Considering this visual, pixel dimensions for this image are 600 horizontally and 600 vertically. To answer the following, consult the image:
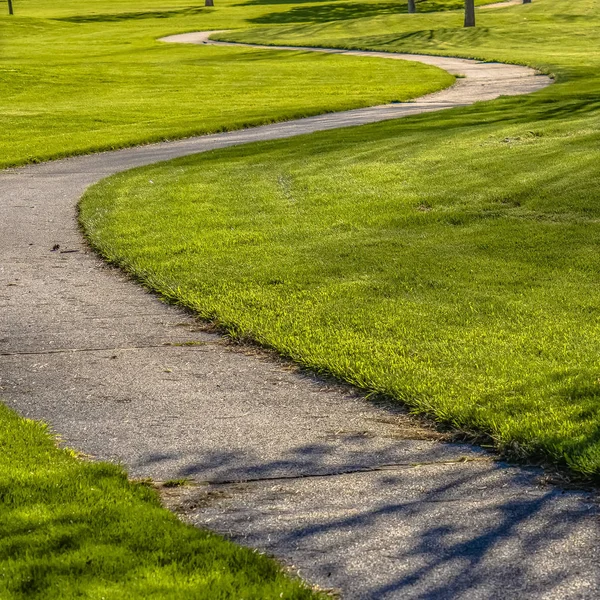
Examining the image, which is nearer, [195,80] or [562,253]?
Result: [562,253]

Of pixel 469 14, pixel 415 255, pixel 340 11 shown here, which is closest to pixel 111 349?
pixel 415 255

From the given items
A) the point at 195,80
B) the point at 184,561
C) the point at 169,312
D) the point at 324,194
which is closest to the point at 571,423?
the point at 184,561

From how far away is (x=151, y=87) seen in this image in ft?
105

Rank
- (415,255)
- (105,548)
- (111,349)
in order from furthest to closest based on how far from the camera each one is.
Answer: (415,255)
(111,349)
(105,548)

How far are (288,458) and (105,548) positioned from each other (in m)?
1.38

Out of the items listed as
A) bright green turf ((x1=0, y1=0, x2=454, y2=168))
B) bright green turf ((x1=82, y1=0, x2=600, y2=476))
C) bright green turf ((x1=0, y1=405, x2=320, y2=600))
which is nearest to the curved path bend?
bright green turf ((x1=0, y1=405, x2=320, y2=600))

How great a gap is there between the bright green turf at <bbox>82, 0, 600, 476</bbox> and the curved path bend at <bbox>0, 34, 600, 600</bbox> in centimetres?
40

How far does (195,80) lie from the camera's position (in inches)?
1336

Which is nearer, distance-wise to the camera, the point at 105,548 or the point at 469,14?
the point at 105,548

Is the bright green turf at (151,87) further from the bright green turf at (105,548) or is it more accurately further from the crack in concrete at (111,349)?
the bright green turf at (105,548)

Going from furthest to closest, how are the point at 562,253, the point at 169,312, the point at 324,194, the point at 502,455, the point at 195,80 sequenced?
the point at 195,80 → the point at 324,194 → the point at 562,253 → the point at 169,312 → the point at 502,455

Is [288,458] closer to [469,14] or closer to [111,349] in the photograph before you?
[111,349]

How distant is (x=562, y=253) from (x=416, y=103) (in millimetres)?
15973

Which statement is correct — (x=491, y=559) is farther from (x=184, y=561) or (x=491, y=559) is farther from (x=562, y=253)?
(x=562, y=253)
